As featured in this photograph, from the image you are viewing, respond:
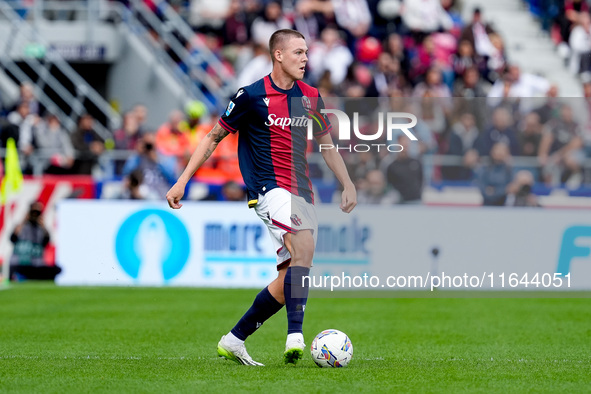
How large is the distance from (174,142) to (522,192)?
19.6 ft

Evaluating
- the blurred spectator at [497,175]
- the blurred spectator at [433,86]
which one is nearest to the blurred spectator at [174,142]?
the blurred spectator at [433,86]

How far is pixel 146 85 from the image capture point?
2225 centimetres

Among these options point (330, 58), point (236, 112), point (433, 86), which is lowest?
point (236, 112)

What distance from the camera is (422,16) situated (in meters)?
22.5

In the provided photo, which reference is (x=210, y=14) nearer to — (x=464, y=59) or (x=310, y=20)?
(x=310, y=20)

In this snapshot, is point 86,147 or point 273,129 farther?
point 86,147

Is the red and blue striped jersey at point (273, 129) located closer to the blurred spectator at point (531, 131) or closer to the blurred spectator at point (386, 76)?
the blurred spectator at point (531, 131)

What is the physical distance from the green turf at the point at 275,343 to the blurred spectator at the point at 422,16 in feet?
31.5

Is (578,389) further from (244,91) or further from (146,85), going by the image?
(146,85)

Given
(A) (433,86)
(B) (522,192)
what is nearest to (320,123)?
(B) (522,192)

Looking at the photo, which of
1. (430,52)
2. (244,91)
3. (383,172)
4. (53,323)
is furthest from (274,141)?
(430,52)

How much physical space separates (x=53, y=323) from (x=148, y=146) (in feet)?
21.2

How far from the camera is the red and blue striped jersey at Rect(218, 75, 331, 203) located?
7.57 metres

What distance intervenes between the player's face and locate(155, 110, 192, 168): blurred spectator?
10459 millimetres
